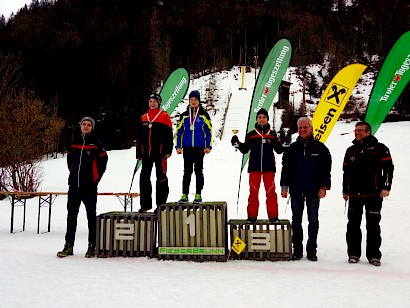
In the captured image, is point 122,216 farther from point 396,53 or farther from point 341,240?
point 396,53

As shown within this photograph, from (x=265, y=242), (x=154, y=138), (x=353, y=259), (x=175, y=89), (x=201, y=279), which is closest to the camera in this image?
(x=201, y=279)

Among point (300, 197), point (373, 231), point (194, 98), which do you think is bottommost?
point (373, 231)

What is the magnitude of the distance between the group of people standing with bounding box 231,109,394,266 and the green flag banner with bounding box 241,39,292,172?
2.67m

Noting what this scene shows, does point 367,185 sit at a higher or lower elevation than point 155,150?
lower

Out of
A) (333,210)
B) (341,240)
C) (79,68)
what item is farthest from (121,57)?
(341,240)

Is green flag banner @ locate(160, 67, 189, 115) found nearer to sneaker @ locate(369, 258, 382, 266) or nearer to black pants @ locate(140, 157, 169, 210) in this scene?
black pants @ locate(140, 157, 169, 210)

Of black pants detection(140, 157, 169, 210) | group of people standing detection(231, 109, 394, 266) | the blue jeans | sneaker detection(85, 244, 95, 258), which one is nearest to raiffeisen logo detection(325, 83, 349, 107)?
group of people standing detection(231, 109, 394, 266)

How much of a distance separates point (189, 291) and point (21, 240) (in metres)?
5.04

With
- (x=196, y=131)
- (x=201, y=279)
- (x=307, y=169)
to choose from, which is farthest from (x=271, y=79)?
(x=201, y=279)

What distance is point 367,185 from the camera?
4.89 meters

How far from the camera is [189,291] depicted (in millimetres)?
3742

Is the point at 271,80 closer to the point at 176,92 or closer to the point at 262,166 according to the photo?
the point at 176,92

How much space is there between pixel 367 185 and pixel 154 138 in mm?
3302

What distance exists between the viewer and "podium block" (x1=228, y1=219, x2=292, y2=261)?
5.08m
